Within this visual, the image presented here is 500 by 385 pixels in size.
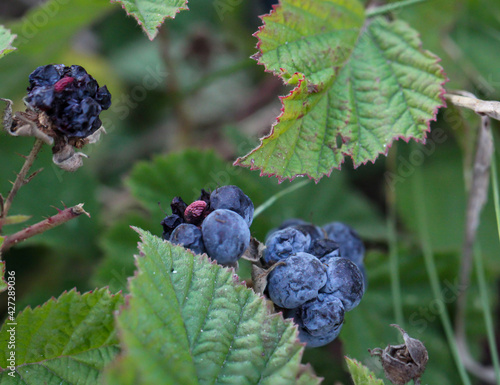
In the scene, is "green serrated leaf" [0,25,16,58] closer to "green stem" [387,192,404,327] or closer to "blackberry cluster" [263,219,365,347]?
"blackberry cluster" [263,219,365,347]

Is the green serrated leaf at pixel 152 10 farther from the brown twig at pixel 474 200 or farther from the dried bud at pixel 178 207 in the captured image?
the brown twig at pixel 474 200

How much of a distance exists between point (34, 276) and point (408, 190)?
1.96m

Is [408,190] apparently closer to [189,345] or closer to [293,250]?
[293,250]

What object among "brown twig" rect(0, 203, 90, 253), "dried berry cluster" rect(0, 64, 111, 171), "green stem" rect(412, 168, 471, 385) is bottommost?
"green stem" rect(412, 168, 471, 385)

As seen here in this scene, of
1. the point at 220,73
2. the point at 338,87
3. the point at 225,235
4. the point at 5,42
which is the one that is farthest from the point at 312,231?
the point at 220,73

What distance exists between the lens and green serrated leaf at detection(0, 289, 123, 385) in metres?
1.26

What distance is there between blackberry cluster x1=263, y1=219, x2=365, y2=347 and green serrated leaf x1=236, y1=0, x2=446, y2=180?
23 cm

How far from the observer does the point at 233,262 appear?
47.7 inches

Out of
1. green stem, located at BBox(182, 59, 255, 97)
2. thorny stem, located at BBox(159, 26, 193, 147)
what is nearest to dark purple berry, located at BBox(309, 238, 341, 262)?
green stem, located at BBox(182, 59, 255, 97)

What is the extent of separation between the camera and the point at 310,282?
3.89 feet

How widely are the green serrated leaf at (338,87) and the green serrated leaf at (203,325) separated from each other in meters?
0.35

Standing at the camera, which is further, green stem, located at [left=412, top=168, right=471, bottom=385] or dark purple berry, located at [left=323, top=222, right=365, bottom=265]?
green stem, located at [left=412, top=168, right=471, bottom=385]

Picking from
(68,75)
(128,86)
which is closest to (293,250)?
(68,75)

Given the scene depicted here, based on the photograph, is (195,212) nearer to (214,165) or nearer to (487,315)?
(214,165)
